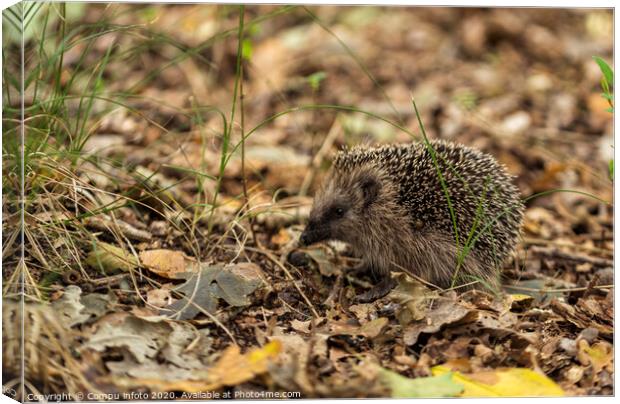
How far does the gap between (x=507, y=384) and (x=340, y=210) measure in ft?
7.85

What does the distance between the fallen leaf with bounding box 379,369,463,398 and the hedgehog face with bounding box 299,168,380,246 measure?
6.67ft

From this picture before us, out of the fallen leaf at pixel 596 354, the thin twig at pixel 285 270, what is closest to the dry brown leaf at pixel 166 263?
the thin twig at pixel 285 270

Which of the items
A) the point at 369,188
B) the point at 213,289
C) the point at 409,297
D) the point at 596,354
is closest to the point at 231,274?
the point at 213,289

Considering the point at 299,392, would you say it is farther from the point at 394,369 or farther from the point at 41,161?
the point at 41,161

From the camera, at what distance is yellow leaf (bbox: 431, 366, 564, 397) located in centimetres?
493

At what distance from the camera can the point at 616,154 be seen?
5953mm

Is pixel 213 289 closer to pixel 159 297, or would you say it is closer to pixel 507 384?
pixel 159 297

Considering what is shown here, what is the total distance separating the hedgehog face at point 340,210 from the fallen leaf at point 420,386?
2.03 m

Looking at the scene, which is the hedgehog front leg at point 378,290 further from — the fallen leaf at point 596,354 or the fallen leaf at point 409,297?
the fallen leaf at point 596,354

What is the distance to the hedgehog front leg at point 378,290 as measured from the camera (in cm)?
614

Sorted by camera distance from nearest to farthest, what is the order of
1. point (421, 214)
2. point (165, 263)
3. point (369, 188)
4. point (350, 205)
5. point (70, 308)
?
point (70, 308) < point (165, 263) < point (421, 214) < point (369, 188) < point (350, 205)

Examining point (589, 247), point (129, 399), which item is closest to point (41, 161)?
point (129, 399)

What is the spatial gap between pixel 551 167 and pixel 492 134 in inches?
45.4

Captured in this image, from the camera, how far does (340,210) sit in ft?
22.4
